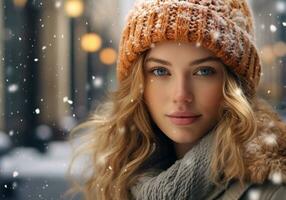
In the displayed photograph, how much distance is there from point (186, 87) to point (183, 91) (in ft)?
0.08

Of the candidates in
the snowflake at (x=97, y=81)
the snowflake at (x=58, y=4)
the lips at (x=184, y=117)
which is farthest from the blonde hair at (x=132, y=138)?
the snowflake at (x=58, y=4)

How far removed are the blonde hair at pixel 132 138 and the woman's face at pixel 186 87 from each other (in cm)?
5

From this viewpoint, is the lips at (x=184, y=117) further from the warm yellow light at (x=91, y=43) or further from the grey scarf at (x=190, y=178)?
the warm yellow light at (x=91, y=43)

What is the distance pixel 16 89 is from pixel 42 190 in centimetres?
294

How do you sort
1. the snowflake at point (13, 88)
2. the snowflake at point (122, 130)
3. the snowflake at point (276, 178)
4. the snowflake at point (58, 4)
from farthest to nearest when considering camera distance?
the snowflake at point (58, 4) → the snowflake at point (13, 88) → the snowflake at point (122, 130) → the snowflake at point (276, 178)

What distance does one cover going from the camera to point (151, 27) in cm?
262

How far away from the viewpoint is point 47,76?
1034 centimetres

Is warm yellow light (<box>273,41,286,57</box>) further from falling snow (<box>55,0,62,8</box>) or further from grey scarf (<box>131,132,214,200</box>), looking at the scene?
grey scarf (<box>131,132,214,200</box>)

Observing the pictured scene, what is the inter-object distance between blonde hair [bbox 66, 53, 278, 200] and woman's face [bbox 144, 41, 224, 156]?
47mm

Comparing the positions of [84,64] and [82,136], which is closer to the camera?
[82,136]

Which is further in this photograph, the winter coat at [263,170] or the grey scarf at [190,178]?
the grey scarf at [190,178]

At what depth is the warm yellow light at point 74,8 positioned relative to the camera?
415 inches

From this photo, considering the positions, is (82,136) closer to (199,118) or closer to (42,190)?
(199,118)

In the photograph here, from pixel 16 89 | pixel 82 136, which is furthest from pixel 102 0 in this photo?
pixel 82 136
